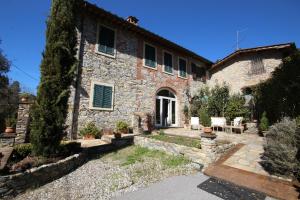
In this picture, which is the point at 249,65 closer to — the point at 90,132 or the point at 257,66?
the point at 257,66

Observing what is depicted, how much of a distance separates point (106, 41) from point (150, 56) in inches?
132

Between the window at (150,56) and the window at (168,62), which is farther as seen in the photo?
the window at (168,62)

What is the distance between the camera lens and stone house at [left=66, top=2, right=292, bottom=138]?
30.5 ft

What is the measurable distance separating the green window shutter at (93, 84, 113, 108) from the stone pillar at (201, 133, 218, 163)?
5.93 m

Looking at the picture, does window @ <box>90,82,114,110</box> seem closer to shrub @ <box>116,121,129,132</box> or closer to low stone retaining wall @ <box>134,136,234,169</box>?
shrub @ <box>116,121,129,132</box>

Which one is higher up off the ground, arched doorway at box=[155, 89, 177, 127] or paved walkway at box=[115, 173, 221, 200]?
arched doorway at box=[155, 89, 177, 127]

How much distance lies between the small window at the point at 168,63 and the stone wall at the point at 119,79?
0.46 metres

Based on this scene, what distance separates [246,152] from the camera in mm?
6078

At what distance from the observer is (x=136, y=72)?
1144 centimetres

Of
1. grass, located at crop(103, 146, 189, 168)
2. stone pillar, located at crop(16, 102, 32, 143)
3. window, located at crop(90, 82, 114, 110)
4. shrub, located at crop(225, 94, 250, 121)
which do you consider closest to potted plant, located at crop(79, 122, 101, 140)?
window, located at crop(90, 82, 114, 110)

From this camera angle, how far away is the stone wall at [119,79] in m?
9.00

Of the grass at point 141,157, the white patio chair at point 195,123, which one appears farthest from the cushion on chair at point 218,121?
the grass at point 141,157

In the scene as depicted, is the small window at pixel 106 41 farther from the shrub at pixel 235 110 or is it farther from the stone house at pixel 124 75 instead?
the shrub at pixel 235 110

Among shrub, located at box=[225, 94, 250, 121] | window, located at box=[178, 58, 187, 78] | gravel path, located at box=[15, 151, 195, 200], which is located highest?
window, located at box=[178, 58, 187, 78]
